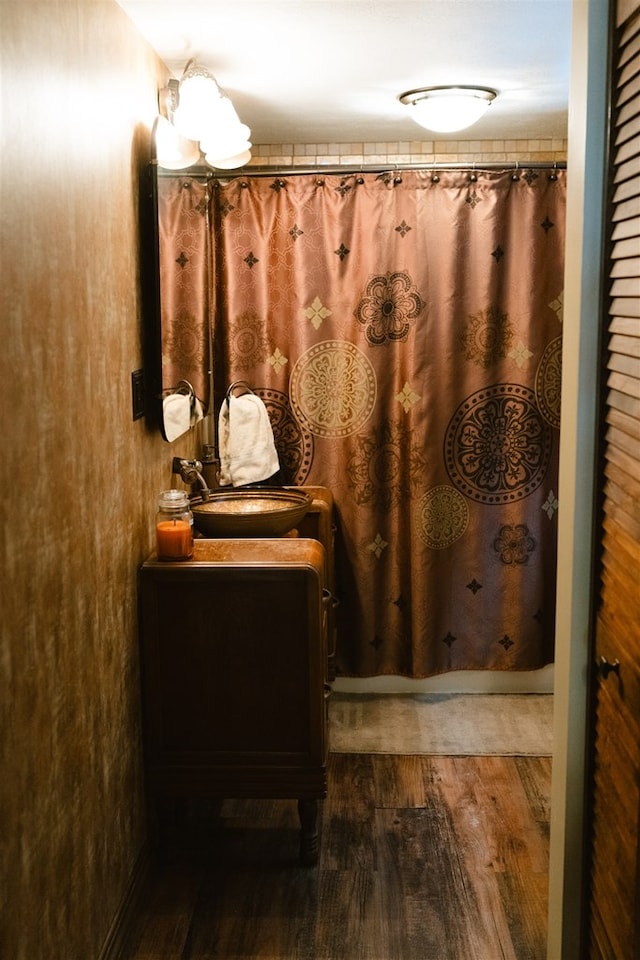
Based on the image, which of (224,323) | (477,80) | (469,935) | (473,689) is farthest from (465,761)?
(477,80)

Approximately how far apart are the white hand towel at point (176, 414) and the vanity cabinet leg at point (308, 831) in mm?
1115

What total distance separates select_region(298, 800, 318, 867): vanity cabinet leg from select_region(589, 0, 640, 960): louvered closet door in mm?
1056

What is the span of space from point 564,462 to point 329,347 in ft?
6.51

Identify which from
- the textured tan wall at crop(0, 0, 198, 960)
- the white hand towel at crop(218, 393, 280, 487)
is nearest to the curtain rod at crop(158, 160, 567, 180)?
the white hand towel at crop(218, 393, 280, 487)

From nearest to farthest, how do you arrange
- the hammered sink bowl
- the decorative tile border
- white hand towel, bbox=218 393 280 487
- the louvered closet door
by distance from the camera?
the louvered closet door, the hammered sink bowl, white hand towel, bbox=218 393 280 487, the decorative tile border

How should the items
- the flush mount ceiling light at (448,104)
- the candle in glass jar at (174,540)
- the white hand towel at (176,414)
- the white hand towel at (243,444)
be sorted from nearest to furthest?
the candle in glass jar at (174,540)
the white hand towel at (176,414)
the flush mount ceiling light at (448,104)
the white hand towel at (243,444)

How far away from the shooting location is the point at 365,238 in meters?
3.68

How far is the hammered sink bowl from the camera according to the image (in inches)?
115

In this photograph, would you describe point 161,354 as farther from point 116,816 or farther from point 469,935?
point 469,935

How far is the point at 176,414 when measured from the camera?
9.73 feet

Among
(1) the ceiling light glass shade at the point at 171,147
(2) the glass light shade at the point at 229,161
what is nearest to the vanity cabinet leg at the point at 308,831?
(1) the ceiling light glass shade at the point at 171,147

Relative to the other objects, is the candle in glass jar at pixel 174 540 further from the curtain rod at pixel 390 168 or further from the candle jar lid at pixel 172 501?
the curtain rod at pixel 390 168

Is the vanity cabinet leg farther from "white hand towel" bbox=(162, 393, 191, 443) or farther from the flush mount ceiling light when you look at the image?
the flush mount ceiling light

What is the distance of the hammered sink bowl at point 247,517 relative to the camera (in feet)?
9.60
